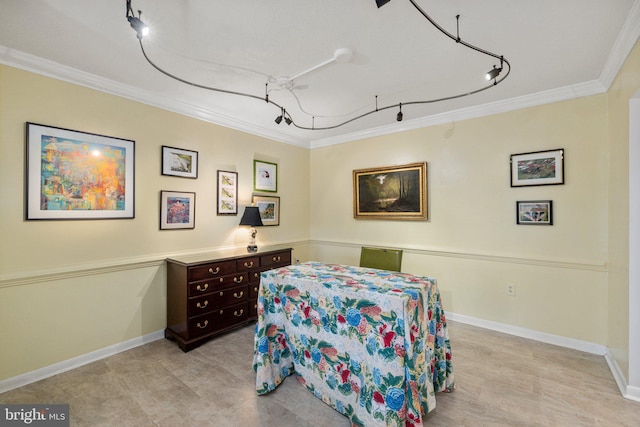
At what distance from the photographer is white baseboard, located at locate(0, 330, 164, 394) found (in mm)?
2148

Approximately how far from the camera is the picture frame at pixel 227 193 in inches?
138

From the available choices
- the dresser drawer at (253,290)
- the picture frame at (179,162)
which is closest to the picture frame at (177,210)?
the picture frame at (179,162)

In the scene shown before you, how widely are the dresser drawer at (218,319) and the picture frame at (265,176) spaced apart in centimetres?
165

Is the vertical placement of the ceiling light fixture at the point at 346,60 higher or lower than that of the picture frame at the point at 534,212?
higher

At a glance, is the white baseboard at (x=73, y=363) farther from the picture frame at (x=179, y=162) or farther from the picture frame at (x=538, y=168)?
the picture frame at (x=538, y=168)

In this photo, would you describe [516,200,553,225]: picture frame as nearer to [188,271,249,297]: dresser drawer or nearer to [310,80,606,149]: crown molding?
[310,80,606,149]: crown molding

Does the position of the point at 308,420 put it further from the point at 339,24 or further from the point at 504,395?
the point at 339,24

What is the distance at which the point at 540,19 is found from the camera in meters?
1.78

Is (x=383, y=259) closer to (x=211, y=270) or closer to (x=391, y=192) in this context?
(x=391, y=192)

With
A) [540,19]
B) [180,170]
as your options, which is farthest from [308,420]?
[540,19]

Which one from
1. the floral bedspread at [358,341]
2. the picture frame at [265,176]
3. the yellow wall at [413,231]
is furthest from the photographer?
A: the picture frame at [265,176]

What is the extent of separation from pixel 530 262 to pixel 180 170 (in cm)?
397

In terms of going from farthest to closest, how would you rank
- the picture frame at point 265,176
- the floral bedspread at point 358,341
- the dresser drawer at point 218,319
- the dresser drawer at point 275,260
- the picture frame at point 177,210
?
the picture frame at point 265,176 → the dresser drawer at point 275,260 → the picture frame at point 177,210 → the dresser drawer at point 218,319 → the floral bedspread at point 358,341

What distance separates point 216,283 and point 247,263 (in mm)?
428
